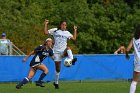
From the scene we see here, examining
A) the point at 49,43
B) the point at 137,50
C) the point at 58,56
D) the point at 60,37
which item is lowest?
the point at 58,56

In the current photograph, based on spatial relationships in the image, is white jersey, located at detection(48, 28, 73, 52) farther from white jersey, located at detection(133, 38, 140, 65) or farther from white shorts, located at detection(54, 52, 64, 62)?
white jersey, located at detection(133, 38, 140, 65)

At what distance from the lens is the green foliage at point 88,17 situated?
127ft

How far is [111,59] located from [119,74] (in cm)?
74

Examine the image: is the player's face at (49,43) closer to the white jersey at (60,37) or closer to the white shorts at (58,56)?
the white jersey at (60,37)

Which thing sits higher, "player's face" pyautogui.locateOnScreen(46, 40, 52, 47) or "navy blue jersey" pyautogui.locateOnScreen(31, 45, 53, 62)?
"player's face" pyautogui.locateOnScreen(46, 40, 52, 47)

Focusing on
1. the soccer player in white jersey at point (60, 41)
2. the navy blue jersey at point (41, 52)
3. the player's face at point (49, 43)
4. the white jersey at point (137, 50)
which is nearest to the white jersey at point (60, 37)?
the soccer player in white jersey at point (60, 41)

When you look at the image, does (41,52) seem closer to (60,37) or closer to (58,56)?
(58,56)

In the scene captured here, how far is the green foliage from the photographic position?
38.7m

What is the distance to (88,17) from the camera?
39406mm

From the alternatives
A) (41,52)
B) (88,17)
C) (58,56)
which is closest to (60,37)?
(58,56)

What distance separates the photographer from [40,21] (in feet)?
129

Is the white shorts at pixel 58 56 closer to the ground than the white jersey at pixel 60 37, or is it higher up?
closer to the ground

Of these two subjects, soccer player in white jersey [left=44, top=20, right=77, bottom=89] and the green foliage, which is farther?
the green foliage

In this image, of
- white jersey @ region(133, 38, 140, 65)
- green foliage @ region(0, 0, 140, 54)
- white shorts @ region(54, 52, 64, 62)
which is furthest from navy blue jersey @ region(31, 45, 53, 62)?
green foliage @ region(0, 0, 140, 54)
